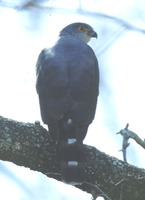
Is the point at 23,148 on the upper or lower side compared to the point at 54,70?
lower

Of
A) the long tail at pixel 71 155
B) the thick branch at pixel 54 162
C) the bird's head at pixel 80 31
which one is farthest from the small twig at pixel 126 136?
the bird's head at pixel 80 31

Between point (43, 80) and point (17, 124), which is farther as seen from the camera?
point (43, 80)

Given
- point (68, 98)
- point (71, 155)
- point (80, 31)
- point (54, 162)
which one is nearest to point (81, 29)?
point (80, 31)

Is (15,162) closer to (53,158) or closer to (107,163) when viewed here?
(53,158)

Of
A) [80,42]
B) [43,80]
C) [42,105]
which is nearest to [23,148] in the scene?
[42,105]

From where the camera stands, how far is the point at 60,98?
459 centimetres

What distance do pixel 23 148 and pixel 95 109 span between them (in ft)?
3.91

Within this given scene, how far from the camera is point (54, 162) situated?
13.8 feet

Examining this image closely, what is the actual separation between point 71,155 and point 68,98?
58 cm

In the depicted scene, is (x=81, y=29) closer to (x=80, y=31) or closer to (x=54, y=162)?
(x=80, y=31)

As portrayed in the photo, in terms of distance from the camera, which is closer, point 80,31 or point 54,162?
point 54,162

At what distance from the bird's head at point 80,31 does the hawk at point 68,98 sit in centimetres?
135

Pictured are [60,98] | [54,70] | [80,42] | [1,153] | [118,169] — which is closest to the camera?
[1,153]

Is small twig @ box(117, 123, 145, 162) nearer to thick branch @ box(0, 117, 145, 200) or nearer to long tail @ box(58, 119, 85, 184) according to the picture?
thick branch @ box(0, 117, 145, 200)
